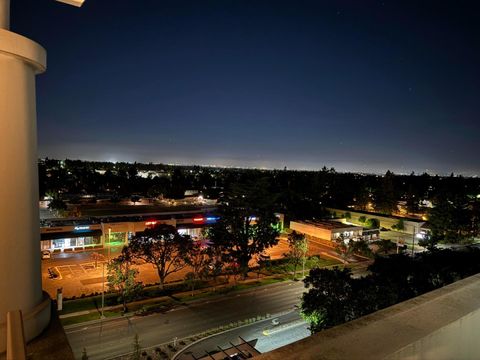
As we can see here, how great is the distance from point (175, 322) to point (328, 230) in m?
21.5

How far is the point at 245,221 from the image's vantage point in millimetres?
23719

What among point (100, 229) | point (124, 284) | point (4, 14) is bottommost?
point (124, 284)

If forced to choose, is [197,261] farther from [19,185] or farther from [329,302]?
[19,185]

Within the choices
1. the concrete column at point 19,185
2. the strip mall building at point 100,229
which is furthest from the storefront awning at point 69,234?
the concrete column at point 19,185

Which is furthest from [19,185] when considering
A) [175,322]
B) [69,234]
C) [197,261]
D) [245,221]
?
[69,234]

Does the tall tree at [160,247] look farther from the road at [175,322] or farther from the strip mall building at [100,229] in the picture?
the strip mall building at [100,229]

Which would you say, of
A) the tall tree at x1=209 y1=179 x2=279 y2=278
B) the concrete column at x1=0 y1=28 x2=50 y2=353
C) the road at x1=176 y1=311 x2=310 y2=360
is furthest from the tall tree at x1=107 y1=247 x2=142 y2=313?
the concrete column at x1=0 y1=28 x2=50 y2=353

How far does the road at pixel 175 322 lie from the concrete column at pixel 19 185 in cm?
1316

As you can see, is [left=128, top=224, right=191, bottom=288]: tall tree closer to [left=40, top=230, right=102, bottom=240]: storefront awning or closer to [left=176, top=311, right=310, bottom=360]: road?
[left=176, top=311, right=310, bottom=360]: road

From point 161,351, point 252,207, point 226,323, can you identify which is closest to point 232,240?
point 252,207

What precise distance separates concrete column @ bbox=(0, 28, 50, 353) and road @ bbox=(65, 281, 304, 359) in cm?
1316

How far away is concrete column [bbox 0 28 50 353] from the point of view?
1.72 meters

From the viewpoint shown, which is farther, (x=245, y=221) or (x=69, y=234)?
(x=69, y=234)

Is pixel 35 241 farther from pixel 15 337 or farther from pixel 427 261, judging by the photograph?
pixel 427 261
